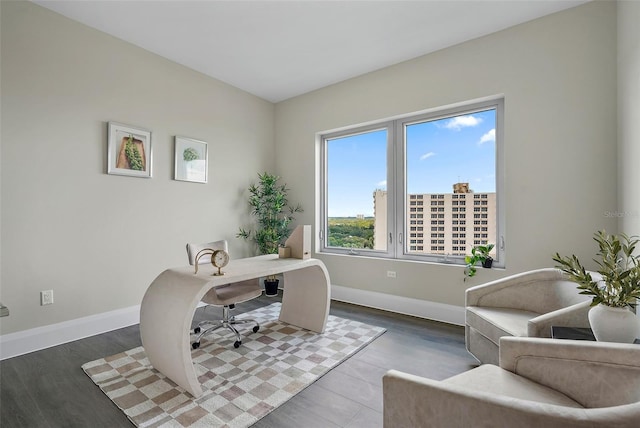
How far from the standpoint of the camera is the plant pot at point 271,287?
437 centimetres

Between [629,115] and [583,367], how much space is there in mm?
2151

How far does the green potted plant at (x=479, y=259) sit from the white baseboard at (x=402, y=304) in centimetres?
44

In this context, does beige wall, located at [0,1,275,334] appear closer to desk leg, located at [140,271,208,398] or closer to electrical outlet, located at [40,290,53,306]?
electrical outlet, located at [40,290,53,306]

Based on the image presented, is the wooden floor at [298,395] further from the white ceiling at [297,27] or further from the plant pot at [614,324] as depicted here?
the white ceiling at [297,27]

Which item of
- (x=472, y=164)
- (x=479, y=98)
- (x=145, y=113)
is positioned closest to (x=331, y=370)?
(x=472, y=164)

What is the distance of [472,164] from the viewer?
10.9ft

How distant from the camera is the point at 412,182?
3734 mm

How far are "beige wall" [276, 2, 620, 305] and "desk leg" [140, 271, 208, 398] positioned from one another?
2507mm


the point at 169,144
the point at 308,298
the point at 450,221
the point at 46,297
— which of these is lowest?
the point at 308,298

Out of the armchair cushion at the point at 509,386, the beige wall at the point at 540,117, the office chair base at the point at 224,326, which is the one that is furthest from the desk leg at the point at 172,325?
the beige wall at the point at 540,117

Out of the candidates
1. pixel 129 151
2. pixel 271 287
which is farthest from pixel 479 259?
pixel 129 151

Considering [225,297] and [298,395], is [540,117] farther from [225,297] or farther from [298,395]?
[225,297]

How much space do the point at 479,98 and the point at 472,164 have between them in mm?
695

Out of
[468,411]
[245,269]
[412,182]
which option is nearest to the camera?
[468,411]
